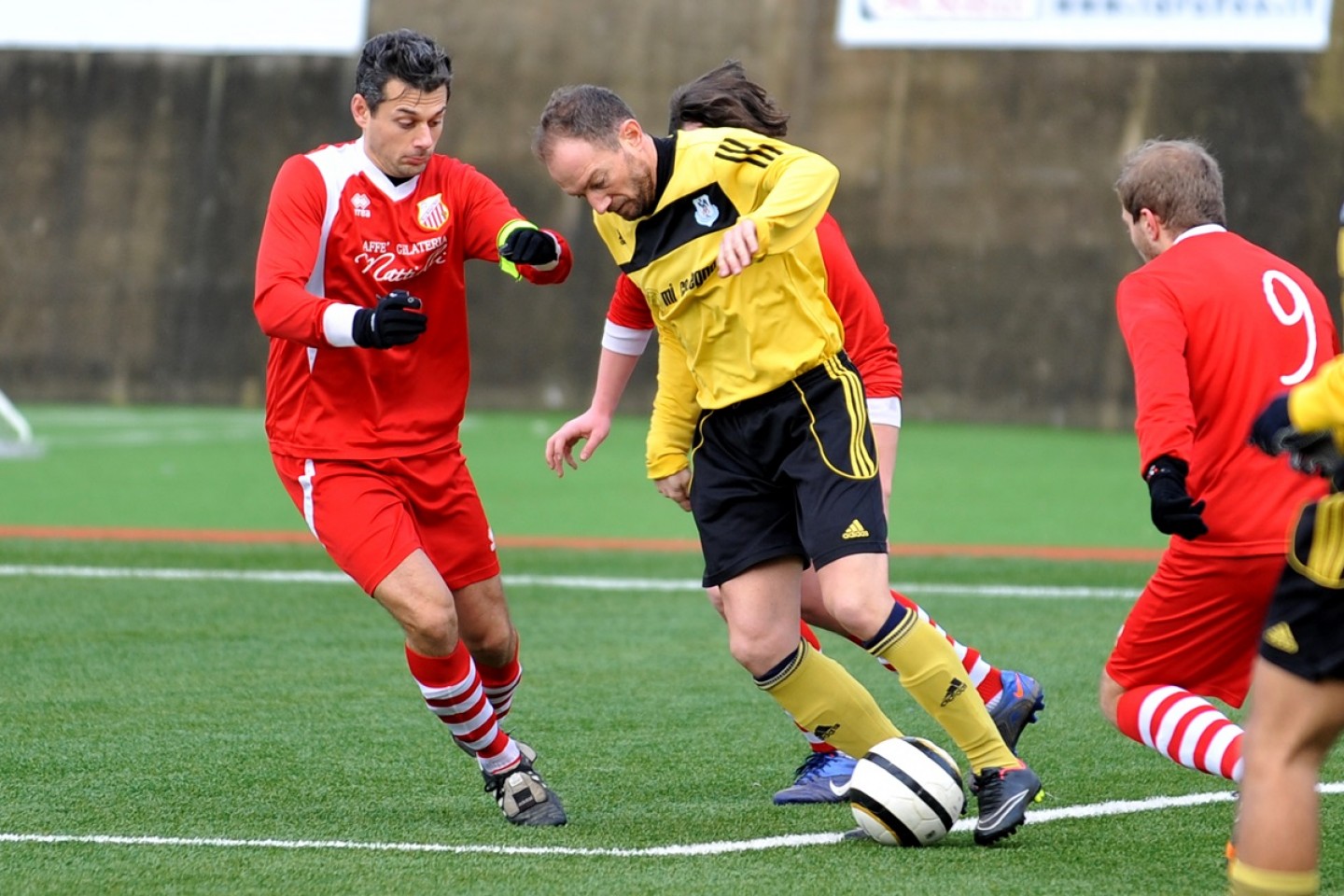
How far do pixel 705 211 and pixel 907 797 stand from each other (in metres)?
1.58

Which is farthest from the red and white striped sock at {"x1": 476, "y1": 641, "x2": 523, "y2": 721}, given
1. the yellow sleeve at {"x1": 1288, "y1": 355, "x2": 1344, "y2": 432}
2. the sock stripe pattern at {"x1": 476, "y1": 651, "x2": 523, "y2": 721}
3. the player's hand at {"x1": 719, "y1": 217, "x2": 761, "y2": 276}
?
the yellow sleeve at {"x1": 1288, "y1": 355, "x2": 1344, "y2": 432}

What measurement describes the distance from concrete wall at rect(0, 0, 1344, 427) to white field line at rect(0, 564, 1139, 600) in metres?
11.1

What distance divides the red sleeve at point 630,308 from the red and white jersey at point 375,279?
17 centimetres

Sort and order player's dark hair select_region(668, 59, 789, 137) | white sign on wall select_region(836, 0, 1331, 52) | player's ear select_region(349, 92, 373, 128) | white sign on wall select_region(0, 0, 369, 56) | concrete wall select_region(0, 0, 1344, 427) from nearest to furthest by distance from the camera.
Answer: player's ear select_region(349, 92, 373, 128) → player's dark hair select_region(668, 59, 789, 137) → white sign on wall select_region(836, 0, 1331, 52) → concrete wall select_region(0, 0, 1344, 427) → white sign on wall select_region(0, 0, 369, 56)

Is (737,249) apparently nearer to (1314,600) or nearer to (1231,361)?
(1231,361)

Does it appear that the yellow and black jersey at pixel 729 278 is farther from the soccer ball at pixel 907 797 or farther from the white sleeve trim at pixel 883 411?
the soccer ball at pixel 907 797

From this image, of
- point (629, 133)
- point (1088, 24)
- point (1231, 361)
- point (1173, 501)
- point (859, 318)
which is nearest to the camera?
point (1173, 501)

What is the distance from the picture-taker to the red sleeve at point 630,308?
5.51m

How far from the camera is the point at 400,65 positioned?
5254mm

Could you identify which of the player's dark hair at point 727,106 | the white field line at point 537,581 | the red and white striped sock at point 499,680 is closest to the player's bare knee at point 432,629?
the red and white striped sock at point 499,680

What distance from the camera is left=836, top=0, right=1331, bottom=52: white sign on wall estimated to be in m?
20.3

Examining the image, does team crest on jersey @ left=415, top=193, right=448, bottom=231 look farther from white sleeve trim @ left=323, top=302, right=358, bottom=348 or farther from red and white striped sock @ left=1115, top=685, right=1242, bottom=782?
red and white striped sock @ left=1115, top=685, right=1242, bottom=782

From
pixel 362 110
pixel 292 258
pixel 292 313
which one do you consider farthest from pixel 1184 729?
pixel 362 110

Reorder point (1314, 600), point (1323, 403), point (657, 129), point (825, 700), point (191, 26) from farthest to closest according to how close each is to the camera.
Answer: point (191, 26), point (657, 129), point (825, 700), point (1314, 600), point (1323, 403)
